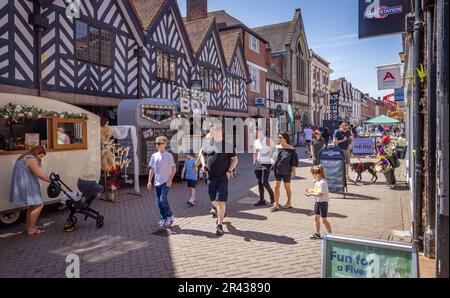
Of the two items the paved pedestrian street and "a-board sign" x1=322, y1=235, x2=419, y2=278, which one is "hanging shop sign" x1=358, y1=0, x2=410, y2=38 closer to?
the paved pedestrian street

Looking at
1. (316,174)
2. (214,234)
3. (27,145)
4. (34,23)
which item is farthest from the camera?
(34,23)

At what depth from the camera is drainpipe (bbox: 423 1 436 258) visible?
416 cm

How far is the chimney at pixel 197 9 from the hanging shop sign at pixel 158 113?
1326 cm

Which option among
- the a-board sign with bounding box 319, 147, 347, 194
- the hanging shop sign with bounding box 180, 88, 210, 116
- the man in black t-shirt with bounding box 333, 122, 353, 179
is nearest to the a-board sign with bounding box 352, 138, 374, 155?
the man in black t-shirt with bounding box 333, 122, 353, 179

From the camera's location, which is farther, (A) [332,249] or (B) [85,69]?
(B) [85,69]

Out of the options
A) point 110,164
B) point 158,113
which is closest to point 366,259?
point 110,164

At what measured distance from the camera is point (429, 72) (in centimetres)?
415

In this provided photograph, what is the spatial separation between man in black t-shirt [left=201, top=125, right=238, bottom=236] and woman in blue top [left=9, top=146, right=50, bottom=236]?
118 inches

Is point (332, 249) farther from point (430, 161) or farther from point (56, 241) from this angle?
point (56, 241)

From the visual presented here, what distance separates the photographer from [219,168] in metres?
5.99

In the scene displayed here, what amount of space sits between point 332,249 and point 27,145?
6.93 metres

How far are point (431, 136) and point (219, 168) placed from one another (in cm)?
332

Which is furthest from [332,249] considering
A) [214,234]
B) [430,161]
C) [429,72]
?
[214,234]

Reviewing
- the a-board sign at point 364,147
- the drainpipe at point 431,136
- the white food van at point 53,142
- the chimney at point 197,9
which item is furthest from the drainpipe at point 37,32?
the chimney at point 197,9
